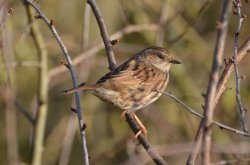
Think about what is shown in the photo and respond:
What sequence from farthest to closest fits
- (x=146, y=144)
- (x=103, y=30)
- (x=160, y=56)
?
1. (x=160, y=56)
2. (x=103, y=30)
3. (x=146, y=144)

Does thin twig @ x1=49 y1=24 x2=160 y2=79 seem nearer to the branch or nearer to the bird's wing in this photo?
the bird's wing

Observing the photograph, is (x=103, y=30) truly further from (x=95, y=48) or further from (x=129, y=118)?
(x=95, y=48)

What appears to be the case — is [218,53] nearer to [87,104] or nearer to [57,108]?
[87,104]

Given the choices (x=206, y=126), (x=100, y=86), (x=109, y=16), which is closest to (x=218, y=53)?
(x=206, y=126)

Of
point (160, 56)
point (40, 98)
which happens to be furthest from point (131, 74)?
point (40, 98)

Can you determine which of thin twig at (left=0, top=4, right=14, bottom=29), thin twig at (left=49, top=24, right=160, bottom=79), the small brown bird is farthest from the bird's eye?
thin twig at (left=0, top=4, right=14, bottom=29)

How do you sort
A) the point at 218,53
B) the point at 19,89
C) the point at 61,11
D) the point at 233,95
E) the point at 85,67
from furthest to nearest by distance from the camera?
the point at 19,89, the point at 61,11, the point at 233,95, the point at 85,67, the point at 218,53
